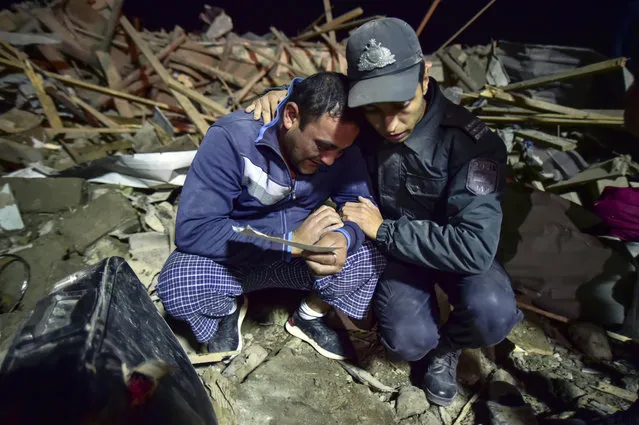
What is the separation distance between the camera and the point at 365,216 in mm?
2225

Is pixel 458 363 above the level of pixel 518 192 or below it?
below

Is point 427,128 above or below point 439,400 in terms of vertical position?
above

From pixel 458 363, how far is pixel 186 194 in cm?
204

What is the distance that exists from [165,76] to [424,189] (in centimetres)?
383

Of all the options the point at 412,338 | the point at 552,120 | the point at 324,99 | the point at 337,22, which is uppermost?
the point at 337,22

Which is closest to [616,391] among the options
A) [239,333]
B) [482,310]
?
[482,310]

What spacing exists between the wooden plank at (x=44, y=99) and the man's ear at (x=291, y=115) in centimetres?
362

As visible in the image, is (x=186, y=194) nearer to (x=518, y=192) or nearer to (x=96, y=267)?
(x=96, y=267)

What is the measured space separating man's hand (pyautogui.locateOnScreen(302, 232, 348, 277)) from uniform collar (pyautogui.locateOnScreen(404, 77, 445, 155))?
0.62m

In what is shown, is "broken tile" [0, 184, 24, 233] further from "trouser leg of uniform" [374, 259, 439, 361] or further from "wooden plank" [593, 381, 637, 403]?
"wooden plank" [593, 381, 637, 403]

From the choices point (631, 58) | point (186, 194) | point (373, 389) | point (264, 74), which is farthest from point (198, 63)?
point (631, 58)

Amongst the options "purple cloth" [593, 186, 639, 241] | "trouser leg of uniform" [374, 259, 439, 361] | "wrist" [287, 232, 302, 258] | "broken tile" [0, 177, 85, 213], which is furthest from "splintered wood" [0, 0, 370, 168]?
"purple cloth" [593, 186, 639, 241]

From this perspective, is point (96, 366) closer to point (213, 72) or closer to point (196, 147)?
point (196, 147)

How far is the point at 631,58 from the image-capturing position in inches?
159
